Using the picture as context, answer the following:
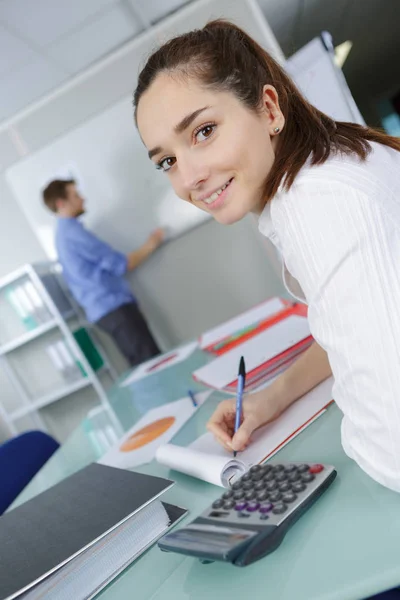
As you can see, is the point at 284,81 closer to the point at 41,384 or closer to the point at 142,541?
the point at 142,541

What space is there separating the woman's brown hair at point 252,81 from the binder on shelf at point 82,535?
1.37 feet

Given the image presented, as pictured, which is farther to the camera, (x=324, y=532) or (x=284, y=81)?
(x=284, y=81)

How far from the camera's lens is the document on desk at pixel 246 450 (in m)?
0.65

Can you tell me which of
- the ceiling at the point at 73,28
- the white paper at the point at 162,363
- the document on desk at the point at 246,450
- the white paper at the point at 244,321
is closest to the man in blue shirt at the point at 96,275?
the ceiling at the point at 73,28

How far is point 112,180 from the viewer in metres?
3.44

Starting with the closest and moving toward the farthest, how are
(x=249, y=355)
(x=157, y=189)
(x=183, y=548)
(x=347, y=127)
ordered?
1. (x=183, y=548)
2. (x=347, y=127)
3. (x=249, y=355)
4. (x=157, y=189)

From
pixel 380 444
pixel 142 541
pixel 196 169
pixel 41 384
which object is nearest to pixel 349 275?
pixel 380 444

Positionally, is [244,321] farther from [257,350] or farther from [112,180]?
[112,180]

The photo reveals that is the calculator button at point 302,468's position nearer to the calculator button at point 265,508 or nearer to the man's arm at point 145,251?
the calculator button at point 265,508

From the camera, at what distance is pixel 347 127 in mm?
708

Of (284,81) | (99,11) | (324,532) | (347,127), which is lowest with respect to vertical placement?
(324,532)

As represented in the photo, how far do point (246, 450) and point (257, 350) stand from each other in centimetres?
44

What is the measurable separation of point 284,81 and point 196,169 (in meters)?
0.23

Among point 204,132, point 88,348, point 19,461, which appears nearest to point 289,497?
point 204,132
